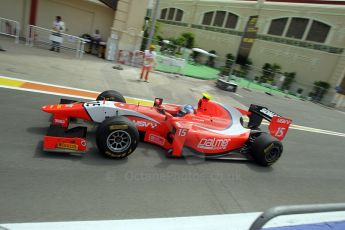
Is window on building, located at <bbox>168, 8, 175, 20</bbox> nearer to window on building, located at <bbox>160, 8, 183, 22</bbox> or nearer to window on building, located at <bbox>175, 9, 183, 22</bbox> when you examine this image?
window on building, located at <bbox>160, 8, 183, 22</bbox>

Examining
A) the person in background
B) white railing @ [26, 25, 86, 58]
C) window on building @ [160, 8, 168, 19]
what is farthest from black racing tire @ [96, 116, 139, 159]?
window on building @ [160, 8, 168, 19]

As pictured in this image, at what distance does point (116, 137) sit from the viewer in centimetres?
483

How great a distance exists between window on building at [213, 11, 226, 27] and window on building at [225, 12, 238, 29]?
821 mm

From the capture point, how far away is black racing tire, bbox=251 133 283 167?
602 centimetres

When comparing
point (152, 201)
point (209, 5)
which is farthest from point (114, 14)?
point (209, 5)

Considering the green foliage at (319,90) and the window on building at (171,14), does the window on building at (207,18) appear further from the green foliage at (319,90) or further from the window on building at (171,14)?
the green foliage at (319,90)

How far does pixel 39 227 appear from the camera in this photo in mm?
3160

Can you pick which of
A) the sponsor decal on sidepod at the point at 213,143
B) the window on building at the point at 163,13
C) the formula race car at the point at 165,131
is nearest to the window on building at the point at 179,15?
the window on building at the point at 163,13

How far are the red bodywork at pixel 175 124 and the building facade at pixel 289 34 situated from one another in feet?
68.3

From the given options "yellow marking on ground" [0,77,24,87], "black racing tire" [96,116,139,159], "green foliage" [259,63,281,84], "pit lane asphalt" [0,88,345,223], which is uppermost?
"green foliage" [259,63,281,84]

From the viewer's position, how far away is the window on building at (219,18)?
34469 mm

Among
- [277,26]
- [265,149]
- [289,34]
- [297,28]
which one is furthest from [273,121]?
[277,26]

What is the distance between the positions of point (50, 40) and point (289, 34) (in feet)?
70.5

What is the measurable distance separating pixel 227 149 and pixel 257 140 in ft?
2.23
